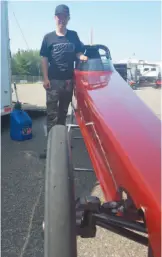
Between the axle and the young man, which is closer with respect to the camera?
the axle

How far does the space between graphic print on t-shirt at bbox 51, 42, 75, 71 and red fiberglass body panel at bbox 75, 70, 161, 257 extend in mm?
1671

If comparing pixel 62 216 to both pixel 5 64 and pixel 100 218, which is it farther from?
pixel 5 64

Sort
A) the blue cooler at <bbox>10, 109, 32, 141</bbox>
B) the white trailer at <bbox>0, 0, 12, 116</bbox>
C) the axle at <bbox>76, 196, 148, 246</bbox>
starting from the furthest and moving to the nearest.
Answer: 1. the white trailer at <bbox>0, 0, 12, 116</bbox>
2. the blue cooler at <bbox>10, 109, 32, 141</bbox>
3. the axle at <bbox>76, 196, 148, 246</bbox>

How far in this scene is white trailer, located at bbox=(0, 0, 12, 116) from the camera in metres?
5.34

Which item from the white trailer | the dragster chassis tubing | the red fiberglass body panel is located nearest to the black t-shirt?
the white trailer

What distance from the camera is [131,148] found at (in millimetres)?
1379

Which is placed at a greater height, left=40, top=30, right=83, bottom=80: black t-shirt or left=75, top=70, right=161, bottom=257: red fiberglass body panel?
left=40, top=30, right=83, bottom=80: black t-shirt

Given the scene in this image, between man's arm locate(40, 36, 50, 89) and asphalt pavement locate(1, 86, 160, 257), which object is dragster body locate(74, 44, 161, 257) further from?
man's arm locate(40, 36, 50, 89)

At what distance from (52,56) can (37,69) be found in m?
58.9

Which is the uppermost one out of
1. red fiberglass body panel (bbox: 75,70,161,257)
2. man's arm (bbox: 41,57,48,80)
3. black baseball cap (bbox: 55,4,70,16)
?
black baseball cap (bbox: 55,4,70,16)

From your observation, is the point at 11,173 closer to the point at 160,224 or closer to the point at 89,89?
the point at 89,89

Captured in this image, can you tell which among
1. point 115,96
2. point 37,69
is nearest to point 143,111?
point 115,96

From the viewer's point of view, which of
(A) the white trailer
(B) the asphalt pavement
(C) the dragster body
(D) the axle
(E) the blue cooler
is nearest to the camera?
(C) the dragster body

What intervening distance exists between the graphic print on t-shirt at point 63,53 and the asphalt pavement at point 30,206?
1352mm
